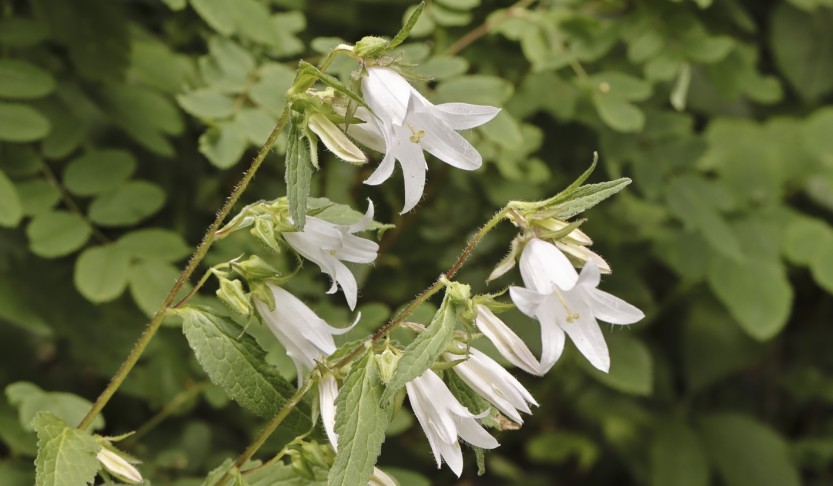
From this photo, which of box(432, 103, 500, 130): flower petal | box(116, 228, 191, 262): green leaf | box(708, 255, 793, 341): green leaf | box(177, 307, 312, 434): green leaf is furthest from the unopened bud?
box(708, 255, 793, 341): green leaf

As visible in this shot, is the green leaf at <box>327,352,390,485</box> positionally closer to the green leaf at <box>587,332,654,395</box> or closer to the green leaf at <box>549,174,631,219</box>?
the green leaf at <box>549,174,631,219</box>

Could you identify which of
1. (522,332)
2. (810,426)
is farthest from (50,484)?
(810,426)

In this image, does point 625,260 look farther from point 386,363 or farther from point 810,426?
point 386,363

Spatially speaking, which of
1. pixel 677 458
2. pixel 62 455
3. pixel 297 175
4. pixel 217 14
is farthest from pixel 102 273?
pixel 677 458

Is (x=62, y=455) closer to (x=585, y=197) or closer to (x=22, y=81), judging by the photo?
(x=585, y=197)

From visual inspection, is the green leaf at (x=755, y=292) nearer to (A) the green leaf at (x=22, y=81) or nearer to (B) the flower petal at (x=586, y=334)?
(B) the flower petal at (x=586, y=334)

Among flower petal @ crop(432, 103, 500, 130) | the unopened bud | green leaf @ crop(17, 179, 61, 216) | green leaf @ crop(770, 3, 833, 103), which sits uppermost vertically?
flower petal @ crop(432, 103, 500, 130)
